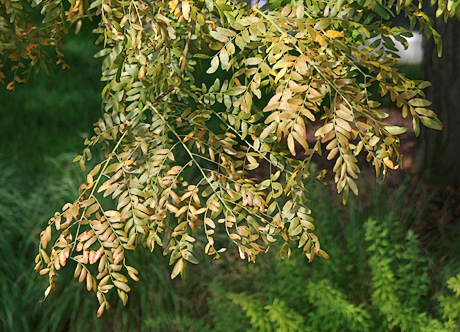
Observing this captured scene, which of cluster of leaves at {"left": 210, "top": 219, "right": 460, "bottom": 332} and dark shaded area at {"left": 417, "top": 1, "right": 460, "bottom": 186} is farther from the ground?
cluster of leaves at {"left": 210, "top": 219, "right": 460, "bottom": 332}

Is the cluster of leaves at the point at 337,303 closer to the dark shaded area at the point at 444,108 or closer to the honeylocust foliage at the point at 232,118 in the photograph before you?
the honeylocust foliage at the point at 232,118

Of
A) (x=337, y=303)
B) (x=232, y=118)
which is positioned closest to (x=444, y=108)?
(x=337, y=303)

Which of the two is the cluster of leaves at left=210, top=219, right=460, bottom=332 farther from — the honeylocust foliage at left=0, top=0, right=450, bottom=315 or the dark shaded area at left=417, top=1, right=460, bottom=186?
the dark shaded area at left=417, top=1, right=460, bottom=186

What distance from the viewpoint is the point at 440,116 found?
5074 mm

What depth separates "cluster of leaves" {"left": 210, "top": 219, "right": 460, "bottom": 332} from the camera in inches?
109

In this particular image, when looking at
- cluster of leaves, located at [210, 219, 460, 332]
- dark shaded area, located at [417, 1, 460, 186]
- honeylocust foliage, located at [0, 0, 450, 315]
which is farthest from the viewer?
Result: dark shaded area, located at [417, 1, 460, 186]

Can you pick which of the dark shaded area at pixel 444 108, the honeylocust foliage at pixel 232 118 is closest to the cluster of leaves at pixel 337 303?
the honeylocust foliage at pixel 232 118

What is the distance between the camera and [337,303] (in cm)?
278

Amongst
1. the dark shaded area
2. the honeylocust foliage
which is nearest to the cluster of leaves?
the honeylocust foliage

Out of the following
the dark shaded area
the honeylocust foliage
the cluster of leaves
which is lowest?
the dark shaded area

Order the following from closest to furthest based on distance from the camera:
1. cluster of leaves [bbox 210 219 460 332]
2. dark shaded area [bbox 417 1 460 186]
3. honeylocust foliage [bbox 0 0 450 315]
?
honeylocust foliage [bbox 0 0 450 315] → cluster of leaves [bbox 210 219 460 332] → dark shaded area [bbox 417 1 460 186]

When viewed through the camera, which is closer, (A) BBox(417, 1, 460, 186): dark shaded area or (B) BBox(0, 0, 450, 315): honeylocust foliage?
(B) BBox(0, 0, 450, 315): honeylocust foliage

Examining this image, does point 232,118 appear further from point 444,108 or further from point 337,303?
point 444,108

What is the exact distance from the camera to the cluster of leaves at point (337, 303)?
2.76 meters
